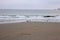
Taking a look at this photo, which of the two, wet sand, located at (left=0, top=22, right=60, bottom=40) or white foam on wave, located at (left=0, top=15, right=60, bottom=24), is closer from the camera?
wet sand, located at (left=0, top=22, right=60, bottom=40)

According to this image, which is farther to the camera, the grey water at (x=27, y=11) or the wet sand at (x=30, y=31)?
the grey water at (x=27, y=11)

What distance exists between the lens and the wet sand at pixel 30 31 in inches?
22.0

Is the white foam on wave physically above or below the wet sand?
above

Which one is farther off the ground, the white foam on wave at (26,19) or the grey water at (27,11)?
the grey water at (27,11)

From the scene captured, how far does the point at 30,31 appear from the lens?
1.96ft

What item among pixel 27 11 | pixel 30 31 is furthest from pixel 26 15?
pixel 30 31

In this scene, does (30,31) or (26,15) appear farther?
(26,15)

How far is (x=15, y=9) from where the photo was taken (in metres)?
0.70

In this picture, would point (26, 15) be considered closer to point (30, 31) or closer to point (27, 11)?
point (27, 11)

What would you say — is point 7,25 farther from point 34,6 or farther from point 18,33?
point 34,6

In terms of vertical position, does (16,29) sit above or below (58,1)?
below

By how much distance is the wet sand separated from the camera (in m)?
0.56

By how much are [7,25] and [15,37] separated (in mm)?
119

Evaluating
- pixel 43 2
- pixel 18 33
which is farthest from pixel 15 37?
pixel 43 2
